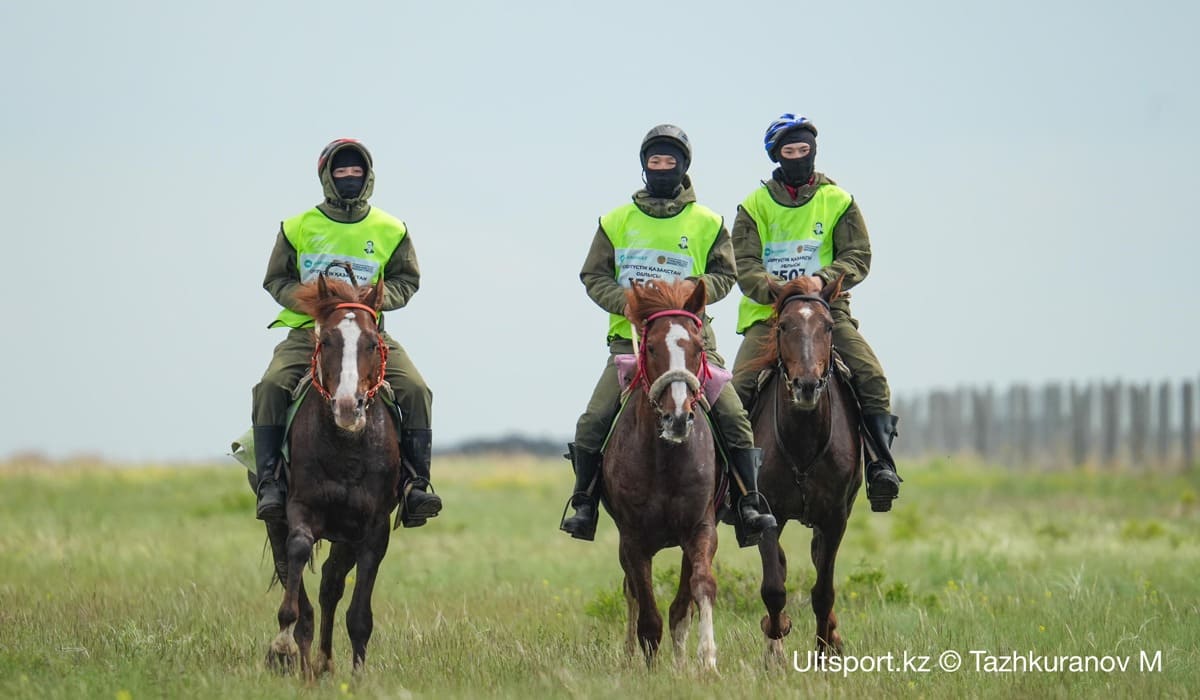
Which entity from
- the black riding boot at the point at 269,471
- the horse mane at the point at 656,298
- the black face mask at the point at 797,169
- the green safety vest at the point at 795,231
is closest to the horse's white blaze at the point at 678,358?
the horse mane at the point at 656,298

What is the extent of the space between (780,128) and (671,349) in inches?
122

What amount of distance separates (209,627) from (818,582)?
4561 mm

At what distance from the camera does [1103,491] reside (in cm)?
3331

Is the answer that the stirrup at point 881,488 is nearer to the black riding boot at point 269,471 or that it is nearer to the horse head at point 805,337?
the horse head at point 805,337

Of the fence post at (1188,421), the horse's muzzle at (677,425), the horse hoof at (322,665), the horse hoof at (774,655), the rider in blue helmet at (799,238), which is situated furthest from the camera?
the fence post at (1188,421)

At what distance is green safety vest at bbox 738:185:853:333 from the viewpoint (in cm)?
1158

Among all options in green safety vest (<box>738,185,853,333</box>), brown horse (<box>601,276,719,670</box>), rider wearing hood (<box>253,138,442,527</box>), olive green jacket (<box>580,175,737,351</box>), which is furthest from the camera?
green safety vest (<box>738,185,853,333</box>)

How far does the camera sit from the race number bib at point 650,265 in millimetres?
10578

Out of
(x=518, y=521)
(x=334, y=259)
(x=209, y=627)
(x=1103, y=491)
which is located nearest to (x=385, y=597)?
(x=209, y=627)

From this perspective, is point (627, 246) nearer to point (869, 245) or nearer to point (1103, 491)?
point (869, 245)

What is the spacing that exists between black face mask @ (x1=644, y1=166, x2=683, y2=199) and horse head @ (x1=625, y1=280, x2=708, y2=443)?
902mm

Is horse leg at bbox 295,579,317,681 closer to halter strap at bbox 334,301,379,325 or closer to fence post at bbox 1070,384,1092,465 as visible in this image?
halter strap at bbox 334,301,379,325

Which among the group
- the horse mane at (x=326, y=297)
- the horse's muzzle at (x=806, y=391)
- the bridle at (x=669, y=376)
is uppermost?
the horse mane at (x=326, y=297)

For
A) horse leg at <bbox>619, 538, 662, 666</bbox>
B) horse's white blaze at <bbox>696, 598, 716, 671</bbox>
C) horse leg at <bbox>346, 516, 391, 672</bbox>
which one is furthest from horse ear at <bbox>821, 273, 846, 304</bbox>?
horse leg at <bbox>346, 516, 391, 672</bbox>
